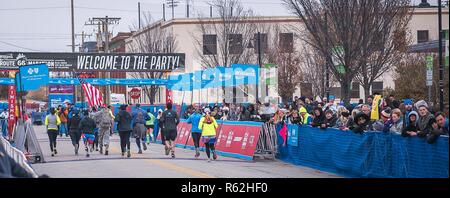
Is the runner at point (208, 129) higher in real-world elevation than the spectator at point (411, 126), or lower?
lower

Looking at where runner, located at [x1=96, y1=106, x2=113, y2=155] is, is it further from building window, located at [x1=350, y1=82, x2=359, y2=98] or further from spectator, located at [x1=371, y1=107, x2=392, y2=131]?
building window, located at [x1=350, y1=82, x2=359, y2=98]

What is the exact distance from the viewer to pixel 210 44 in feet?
150

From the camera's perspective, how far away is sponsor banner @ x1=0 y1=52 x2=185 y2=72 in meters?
48.5

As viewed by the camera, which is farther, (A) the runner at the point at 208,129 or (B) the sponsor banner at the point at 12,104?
(B) the sponsor banner at the point at 12,104

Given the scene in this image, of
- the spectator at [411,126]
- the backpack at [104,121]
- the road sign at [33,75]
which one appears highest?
the road sign at [33,75]

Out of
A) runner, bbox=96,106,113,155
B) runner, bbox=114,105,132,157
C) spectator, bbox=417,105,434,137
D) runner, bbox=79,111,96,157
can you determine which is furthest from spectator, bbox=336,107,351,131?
runner, bbox=79,111,96,157

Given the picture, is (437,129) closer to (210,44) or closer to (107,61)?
(210,44)

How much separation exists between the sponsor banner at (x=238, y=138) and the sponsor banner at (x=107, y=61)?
21.7 meters

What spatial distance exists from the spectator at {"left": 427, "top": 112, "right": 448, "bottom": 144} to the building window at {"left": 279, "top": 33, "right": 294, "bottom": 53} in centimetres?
2846

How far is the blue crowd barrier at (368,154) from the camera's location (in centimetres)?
1476

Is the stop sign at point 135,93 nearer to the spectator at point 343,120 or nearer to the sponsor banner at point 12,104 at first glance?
the sponsor banner at point 12,104

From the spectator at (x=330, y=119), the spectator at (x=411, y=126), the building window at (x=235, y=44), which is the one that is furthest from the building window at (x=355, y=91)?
the spectator at (x=411, y=126)

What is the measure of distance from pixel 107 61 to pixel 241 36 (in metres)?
9.84
